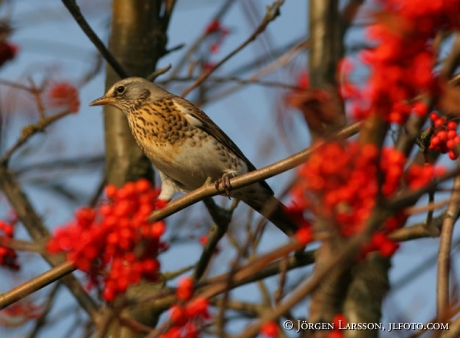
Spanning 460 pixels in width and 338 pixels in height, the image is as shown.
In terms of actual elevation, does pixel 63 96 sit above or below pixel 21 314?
above

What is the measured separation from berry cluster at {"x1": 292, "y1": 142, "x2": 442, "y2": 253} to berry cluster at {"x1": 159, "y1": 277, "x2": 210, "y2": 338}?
0.49m

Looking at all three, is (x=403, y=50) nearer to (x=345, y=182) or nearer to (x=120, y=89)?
(x=345, y=182)

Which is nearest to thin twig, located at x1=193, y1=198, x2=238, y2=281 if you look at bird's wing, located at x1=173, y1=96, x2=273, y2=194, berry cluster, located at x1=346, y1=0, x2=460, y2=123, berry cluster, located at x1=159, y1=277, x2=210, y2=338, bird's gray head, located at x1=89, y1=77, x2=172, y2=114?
Result: bird's wing, located at x1=173, y1=96, x2=273, y2=194

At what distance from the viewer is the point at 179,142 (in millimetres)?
5422

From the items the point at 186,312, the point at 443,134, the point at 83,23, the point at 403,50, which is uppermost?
the point at 83,23

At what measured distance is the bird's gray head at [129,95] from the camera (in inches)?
222

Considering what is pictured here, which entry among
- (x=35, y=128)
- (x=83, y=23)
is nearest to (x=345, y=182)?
(x=83, y=23)

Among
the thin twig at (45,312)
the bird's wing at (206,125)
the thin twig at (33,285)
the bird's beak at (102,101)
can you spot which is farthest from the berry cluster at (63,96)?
the thin twig at (33,285)

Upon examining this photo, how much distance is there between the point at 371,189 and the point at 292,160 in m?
1.23

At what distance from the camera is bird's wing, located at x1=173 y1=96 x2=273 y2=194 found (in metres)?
5.54

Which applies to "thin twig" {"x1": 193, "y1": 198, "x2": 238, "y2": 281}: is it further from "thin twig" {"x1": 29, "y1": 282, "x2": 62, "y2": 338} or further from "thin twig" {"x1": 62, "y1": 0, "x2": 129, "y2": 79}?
"thin twig" {"x1": 29, "y1": 282, "x2": 62, "y2": 338}

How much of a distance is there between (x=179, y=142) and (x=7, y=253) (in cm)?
168

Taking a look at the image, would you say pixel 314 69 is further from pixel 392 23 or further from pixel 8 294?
pixel 392 23

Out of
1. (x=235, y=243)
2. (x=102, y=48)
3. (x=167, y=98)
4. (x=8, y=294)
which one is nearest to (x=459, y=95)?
(x=8, y=294)
